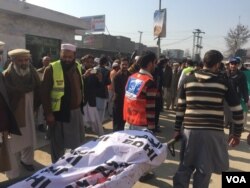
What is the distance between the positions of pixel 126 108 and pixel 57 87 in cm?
103

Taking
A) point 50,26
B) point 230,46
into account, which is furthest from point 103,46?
point 50,26

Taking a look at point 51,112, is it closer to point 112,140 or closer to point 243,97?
point 112,140

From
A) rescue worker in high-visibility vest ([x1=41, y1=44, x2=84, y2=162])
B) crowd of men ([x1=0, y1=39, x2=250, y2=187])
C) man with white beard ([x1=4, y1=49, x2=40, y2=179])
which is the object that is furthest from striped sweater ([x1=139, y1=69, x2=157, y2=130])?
man with white beard ([x1=4, y1=49, x2=40, y2=179])

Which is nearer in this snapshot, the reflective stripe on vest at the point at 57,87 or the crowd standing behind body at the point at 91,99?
the reflective stripe on vest at the point at 57,87

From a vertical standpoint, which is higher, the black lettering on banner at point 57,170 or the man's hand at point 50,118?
the man's hand at point 50,118

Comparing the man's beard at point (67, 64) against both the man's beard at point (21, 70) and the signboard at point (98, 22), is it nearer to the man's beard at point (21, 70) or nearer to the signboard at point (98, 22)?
the man's beard at point (21, 70)

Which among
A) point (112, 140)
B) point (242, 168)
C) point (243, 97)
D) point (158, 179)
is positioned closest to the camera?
point (112, 140)

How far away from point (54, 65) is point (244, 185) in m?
2.96

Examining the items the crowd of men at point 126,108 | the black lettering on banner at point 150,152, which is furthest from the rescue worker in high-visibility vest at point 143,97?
the black lettering on banner at point 150,152

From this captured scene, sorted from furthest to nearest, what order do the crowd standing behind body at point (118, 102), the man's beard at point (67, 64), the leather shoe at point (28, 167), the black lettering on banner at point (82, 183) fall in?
1. the crowd standing behind body at point (118, 102)
2. the leather shoe at point (28, 167)
3. the man's beard at point (67, 64)
4. the black lettering on banner at point (82, 183)

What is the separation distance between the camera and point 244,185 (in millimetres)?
4391

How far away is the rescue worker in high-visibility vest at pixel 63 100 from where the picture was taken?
5254 millimetres

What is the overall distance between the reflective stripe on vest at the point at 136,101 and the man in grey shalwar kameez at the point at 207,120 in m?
0.73

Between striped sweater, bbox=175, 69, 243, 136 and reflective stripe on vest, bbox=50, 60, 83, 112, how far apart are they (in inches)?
72.6
